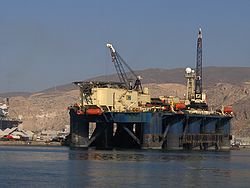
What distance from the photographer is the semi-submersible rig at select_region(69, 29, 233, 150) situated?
127 metres

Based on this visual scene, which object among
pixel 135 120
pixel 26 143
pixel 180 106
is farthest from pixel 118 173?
pixel 26 143

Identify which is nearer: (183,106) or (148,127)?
(148,127)

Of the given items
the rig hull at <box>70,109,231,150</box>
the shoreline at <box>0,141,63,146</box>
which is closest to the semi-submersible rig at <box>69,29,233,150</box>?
the rig hull at <box>70,109,231,150</box>

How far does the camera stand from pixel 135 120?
126312 millimetres

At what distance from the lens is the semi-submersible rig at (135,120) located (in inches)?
5015

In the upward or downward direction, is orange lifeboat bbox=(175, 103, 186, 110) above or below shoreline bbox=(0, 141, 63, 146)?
above

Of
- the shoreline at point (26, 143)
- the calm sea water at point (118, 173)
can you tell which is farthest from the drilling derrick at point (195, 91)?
the calm sea water at point (118, 173)

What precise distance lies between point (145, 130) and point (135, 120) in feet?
8.42

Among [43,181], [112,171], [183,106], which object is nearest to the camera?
[43,181]

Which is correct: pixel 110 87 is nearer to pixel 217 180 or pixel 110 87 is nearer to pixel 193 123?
pixel 193 123

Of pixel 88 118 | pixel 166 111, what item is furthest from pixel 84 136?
pixel 166 111

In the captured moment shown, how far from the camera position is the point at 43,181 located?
66.4 meters

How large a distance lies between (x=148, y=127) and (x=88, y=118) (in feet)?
31.7

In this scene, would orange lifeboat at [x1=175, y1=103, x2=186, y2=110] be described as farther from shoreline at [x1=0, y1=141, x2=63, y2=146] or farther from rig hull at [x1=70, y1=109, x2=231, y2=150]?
shoreline at [x1=0, y1=141, x2=63, y2=146]
